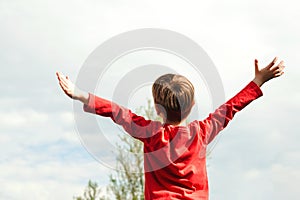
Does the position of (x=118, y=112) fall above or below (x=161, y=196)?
above

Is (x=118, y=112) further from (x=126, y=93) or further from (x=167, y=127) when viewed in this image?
(x=126, y=93)

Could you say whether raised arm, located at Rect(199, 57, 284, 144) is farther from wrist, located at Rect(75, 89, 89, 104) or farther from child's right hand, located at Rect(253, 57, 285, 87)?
wrist, located at Rect(75, 89, 89, 104)

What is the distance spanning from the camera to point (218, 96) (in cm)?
500

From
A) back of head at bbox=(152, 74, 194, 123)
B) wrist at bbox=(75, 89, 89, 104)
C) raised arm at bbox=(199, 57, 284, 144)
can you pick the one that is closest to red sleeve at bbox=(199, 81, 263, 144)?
raised arm at bbox=(199, 57, 284, 144)

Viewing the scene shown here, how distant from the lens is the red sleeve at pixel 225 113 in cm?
472

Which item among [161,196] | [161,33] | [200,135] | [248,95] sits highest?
[161,33]

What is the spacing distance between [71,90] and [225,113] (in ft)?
4.26

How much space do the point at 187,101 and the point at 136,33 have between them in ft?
3.71

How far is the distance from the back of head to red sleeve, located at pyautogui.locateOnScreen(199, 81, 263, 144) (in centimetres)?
21

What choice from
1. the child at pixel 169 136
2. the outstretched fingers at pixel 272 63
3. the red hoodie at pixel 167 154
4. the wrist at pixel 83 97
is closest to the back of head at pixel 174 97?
the child at pixel 169 136

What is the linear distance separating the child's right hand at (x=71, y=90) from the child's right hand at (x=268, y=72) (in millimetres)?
1494

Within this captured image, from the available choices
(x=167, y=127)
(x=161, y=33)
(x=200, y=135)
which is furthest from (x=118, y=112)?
(x=161, y=33)

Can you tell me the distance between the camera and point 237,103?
4.82 meters

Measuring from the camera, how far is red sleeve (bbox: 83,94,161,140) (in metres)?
4.55
